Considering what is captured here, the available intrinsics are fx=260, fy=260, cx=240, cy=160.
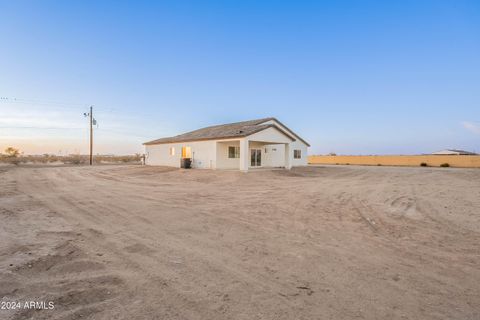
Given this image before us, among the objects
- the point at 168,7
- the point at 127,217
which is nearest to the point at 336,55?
the point at 168,7

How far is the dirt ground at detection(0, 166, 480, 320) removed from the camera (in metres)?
2.85

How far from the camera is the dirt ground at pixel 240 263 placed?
9.34 feet

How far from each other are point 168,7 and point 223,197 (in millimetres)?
13490

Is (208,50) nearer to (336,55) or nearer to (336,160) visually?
(336,55)

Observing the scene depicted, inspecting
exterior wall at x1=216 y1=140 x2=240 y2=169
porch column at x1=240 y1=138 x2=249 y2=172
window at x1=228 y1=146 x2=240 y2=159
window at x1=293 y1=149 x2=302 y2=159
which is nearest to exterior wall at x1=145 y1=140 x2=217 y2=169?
exterior wall at x1=216 y1=140 x2=240 y2=169

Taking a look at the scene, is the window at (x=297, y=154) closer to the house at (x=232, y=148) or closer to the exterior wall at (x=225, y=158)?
the house at (x=232, y=148)

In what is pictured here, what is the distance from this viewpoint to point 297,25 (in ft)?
62.8

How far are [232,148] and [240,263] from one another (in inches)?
847

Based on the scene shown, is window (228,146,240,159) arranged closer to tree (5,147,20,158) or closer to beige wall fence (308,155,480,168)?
beige wall fence (308,155,480,168)

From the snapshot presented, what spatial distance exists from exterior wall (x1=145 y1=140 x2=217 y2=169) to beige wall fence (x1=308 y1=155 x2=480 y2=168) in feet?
115

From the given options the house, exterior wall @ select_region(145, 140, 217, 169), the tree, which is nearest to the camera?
the house

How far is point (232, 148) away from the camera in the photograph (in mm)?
25422

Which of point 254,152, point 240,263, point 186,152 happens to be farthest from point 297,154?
point 240,263

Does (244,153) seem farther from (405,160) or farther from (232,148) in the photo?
(405,160)
